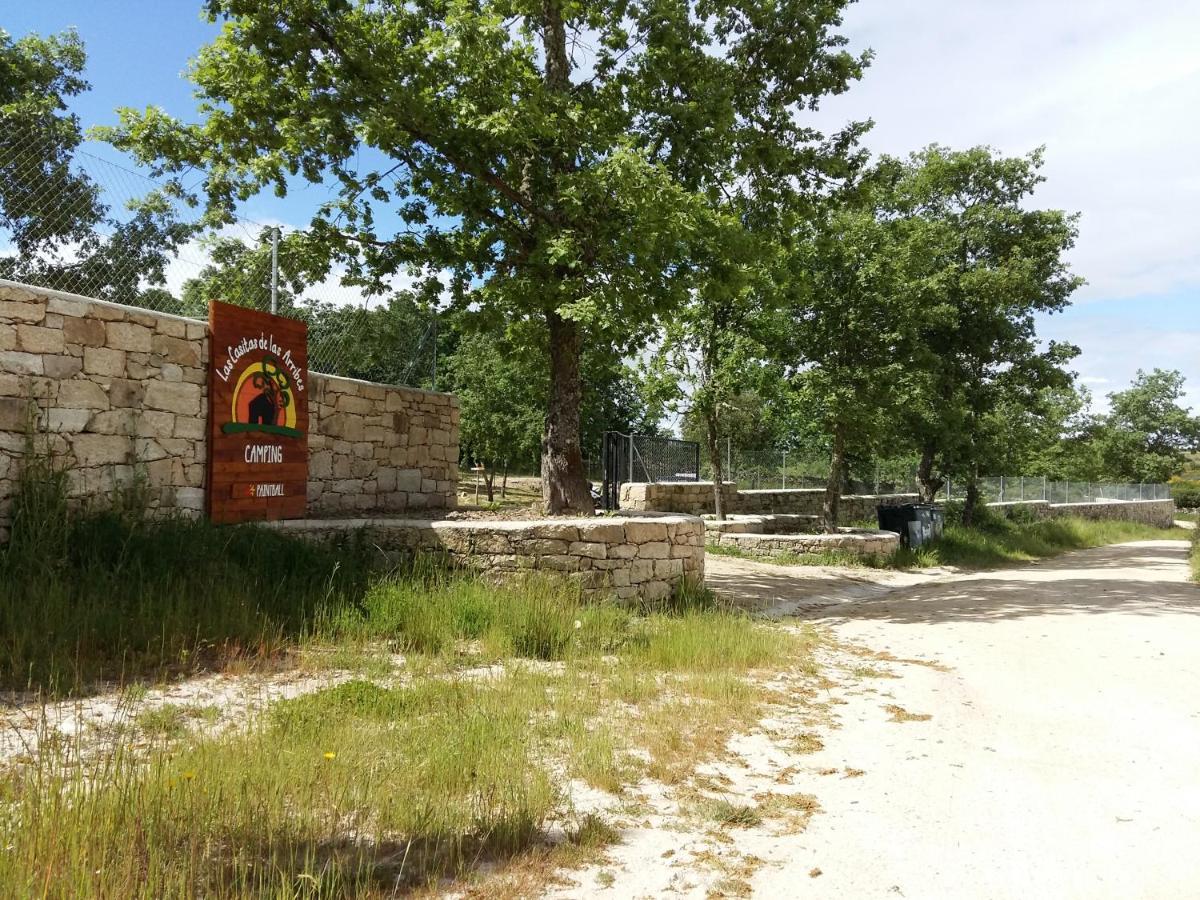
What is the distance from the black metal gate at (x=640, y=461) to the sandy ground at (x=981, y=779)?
30.3 feet

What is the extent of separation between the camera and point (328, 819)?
10.0 feet

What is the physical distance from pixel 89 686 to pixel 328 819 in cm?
268

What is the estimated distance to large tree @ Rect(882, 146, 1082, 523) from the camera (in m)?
22.0

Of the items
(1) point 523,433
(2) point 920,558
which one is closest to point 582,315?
(2) point 920,558

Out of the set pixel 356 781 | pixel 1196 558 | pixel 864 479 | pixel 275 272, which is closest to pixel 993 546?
pixel 864 479

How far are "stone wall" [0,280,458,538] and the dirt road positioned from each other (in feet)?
22.6

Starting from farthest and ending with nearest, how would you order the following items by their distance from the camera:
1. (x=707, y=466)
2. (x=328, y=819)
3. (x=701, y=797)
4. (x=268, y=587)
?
(x=707, y=466) < (x=268, y=587) < (x=701, y=797) < (x=328, y=819)

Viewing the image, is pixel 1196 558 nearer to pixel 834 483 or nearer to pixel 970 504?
pixel 834 483

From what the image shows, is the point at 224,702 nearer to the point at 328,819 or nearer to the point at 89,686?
the point at 89,686

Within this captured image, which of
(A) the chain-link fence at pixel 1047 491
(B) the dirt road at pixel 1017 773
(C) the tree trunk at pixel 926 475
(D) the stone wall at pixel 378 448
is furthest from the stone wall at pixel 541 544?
(A) the chain-link fence at pixel 1047 491

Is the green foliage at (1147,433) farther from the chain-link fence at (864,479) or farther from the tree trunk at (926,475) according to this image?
the tree trunk at (926,475)

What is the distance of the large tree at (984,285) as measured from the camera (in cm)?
2198

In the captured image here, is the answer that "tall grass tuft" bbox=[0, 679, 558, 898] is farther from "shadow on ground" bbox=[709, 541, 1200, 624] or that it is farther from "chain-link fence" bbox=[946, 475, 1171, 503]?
"chain-link fence" bbox=[946, 475, 1171, 503]

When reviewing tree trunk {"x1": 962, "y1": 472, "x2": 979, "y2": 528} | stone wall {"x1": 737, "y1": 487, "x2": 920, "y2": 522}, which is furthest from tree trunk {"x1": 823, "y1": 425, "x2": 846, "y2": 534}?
tree trunk {"x1": 962, "y1": 472, "x2": 979, "y2": 528}
